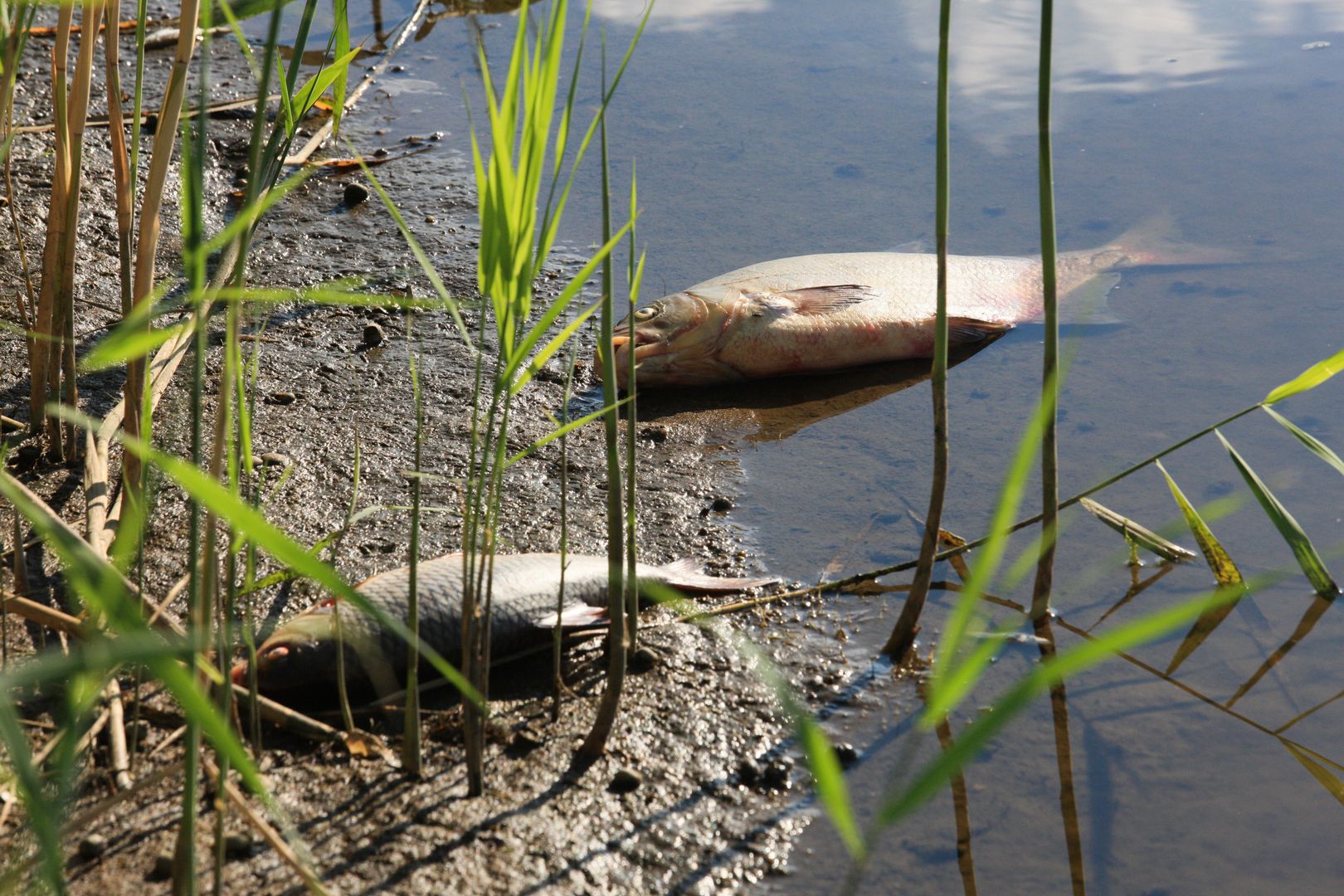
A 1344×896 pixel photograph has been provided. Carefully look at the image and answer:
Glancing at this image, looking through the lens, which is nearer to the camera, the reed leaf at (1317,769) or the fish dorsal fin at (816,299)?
the reed leaf at (1317,769)

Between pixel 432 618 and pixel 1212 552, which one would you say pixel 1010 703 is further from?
pixel 1212 552

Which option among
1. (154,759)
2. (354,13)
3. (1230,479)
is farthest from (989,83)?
(154,759)

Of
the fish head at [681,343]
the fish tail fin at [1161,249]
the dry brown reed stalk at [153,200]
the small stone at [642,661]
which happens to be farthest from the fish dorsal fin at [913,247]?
the dry brown reed stalk at [153,200]

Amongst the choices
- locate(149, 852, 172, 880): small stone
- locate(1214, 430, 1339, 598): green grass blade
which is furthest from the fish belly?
locate(149, 852, 172, 880): small stone

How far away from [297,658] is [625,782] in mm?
783

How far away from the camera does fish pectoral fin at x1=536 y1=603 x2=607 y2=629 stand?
8.71 feet

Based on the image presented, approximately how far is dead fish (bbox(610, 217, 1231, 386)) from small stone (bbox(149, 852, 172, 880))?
245 centimetres

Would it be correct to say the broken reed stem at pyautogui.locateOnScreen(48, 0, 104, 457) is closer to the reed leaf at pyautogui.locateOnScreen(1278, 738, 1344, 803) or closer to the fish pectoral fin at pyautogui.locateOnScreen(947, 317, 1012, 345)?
the reed leaf at pyautogui.locateOnScreen(1278, 738, 1344, 803)

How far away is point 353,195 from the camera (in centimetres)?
553

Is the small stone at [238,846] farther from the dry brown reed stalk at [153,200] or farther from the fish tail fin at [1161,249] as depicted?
the fish tail fin at [1161,249]

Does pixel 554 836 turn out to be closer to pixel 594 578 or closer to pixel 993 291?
pixel 594 578

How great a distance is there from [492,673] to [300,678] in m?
0.46

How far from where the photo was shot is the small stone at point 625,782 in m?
2.35

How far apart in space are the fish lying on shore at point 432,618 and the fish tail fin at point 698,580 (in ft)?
0.24
